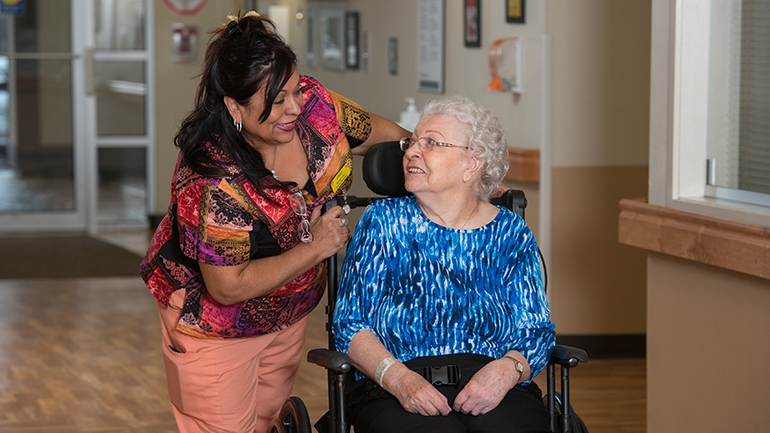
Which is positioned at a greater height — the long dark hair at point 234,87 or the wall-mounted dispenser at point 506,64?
the wall-mounted dispenser at point 506,64

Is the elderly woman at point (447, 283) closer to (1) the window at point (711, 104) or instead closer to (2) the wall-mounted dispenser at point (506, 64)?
(1) the window at point (711, 104)

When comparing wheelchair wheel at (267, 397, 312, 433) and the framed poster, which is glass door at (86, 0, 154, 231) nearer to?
the framed poster

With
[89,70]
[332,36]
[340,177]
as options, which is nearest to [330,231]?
[340,177]

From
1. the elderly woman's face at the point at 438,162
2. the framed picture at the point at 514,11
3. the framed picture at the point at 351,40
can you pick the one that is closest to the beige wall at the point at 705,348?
the elderly woman's face at the point at 438,162

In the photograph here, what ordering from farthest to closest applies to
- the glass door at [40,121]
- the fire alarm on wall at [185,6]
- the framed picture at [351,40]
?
the fire alarm on wall at [185,6], the glass door at [40,121], the framed picture at [351,40]

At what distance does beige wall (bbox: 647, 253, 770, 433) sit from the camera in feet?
7.04

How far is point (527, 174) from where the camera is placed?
12.0 ft

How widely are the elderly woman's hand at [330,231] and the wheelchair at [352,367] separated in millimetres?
95

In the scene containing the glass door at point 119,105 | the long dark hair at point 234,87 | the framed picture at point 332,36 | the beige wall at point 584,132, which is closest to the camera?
the long dark hair at point 234,87

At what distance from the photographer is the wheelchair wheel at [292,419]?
1.91 metres

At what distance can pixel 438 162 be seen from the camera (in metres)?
1.95

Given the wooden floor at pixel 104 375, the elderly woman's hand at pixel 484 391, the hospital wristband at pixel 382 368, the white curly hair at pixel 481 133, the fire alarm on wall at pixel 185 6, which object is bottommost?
the wooden floor at pixel 104 375

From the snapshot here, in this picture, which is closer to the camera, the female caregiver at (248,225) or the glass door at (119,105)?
the female caregiver at (248,225)

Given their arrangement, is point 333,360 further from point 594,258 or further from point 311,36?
point 311,36
